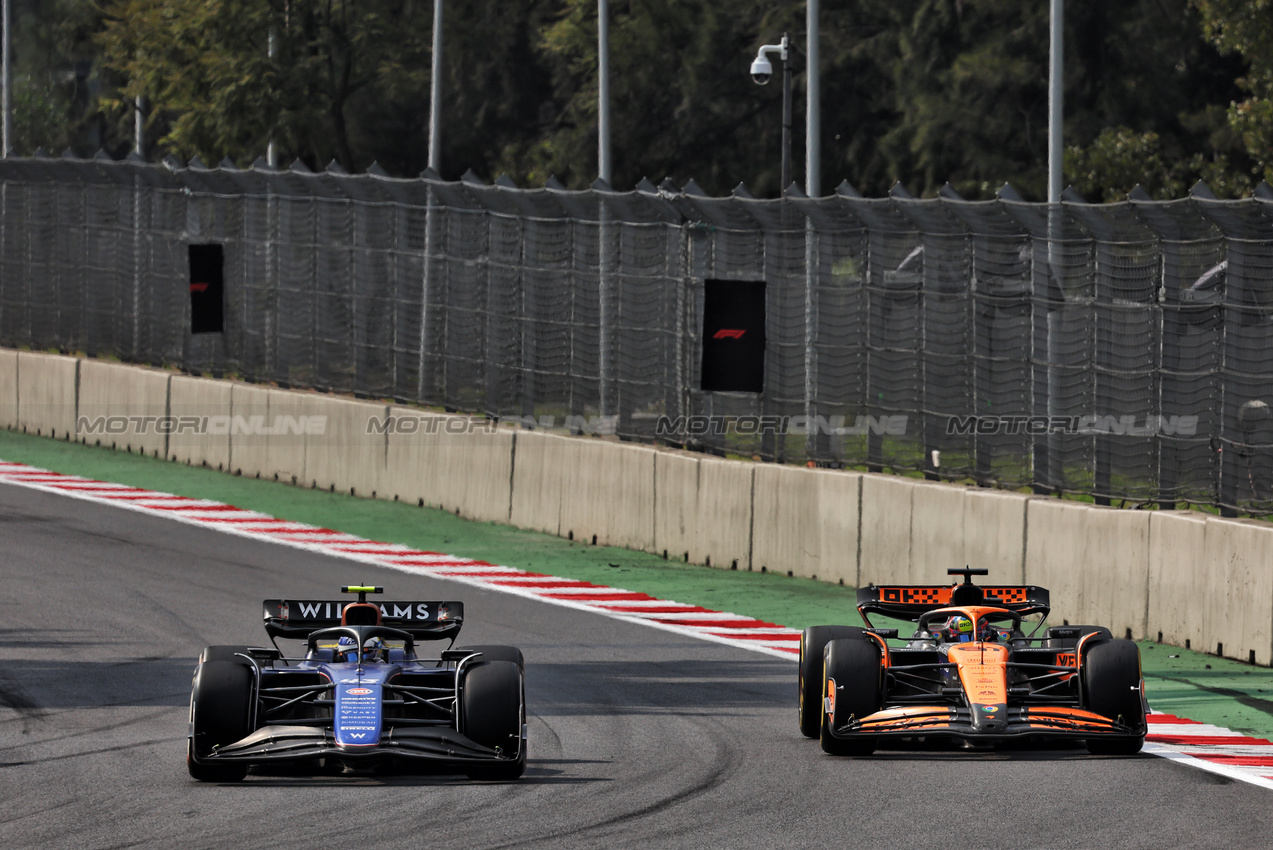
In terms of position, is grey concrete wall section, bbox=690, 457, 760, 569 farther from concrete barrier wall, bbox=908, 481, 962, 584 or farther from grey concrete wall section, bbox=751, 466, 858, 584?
concrete barrier wall, bbox=908, 481, 962, 584

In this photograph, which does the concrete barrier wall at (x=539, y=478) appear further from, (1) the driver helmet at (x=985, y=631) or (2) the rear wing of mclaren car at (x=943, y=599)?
(1) the driver helmet at (x=985, y=631)

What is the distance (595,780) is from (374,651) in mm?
1185

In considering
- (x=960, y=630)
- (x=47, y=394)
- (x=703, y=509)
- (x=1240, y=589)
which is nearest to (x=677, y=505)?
(x=703, y=509)

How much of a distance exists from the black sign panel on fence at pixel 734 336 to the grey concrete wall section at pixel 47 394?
10.6 metres

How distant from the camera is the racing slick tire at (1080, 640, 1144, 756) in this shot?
10852mm

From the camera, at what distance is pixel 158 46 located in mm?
55406

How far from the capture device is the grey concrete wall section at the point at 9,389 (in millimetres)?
28328

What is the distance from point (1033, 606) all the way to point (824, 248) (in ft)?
23.6

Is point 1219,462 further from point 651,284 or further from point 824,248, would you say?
point 651,284

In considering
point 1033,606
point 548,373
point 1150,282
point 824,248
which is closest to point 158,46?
point 548,373

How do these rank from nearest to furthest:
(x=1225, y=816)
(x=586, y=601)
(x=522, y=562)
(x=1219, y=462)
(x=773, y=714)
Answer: (x=1225, y=816) → (x=773, y=714) → (x=1219, y=462) → (x=586, y=601) → (x=522, y=562)

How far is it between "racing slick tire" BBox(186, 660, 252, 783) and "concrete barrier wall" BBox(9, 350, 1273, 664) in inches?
264

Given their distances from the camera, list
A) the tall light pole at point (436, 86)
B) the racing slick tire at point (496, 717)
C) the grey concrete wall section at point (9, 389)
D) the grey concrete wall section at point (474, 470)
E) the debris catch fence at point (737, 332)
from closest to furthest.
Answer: the racing slick tire at point (496, 717) → the debris catch fence at point (737, 332) → the grey concrete wall section at point (474, 470) → the grey concrete wall section at point (9, 389) → the tall light pole at point (436, 86)

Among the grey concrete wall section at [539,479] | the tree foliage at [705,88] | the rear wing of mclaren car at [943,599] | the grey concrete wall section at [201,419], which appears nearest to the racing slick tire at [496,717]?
the rear wing of mclaren car at [943,599]
